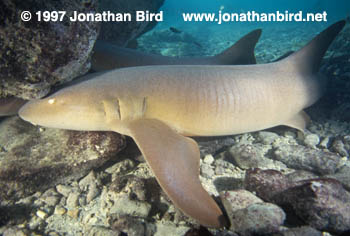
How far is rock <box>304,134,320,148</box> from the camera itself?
343 centimetres

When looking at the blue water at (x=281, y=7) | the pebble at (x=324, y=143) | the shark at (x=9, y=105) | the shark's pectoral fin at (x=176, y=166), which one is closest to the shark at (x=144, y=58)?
the shark at (x=9, y=105)

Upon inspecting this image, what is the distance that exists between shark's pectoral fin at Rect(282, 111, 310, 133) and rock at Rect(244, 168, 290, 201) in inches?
69.6

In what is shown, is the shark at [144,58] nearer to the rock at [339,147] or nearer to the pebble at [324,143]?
the pebble at [324,143]

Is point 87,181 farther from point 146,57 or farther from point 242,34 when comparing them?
point 242,34

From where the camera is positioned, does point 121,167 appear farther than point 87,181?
Yes

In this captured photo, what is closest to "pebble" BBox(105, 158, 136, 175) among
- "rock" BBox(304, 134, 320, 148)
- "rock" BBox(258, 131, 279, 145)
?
"rock" BBox(258, 131, 279, 145)

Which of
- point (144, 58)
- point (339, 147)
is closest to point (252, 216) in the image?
point (339, 147)

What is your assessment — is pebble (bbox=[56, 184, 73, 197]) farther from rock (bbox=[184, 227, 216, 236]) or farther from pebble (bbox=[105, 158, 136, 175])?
rock (bbox=[184, 227, 216, 236])

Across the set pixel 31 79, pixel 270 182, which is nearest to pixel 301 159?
pixel 270 182

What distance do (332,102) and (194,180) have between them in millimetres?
4160

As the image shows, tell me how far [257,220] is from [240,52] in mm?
4202

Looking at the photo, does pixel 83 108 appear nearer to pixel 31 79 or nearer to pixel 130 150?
pixel 31 79

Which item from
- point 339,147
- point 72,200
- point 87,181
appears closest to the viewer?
point 72,200

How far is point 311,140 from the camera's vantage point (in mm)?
3457
